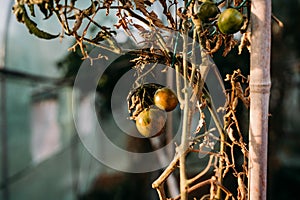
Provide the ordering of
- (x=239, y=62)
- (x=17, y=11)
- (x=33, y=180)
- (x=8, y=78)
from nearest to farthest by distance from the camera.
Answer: (x=17, y=11), (x=239, y=62), (x=8, y=78), (x=33, y=180)

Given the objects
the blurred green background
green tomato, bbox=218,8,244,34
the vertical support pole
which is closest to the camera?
green tomato, bbox=218,8,244,34

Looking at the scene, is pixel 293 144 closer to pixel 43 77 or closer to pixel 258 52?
pixel 43 77

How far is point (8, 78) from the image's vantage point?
172 cm

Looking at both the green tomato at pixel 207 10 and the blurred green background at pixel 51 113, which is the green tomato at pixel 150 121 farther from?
the blurred green background at pixel 51 113

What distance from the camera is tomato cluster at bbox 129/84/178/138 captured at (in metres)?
0.45

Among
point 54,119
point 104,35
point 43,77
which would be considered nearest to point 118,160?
point 54,119

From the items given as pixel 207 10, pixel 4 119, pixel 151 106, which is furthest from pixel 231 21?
pixel 4 119

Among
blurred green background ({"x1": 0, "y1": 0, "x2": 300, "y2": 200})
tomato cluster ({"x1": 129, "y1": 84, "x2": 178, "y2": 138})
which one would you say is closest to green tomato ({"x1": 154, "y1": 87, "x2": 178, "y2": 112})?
tomato cluster ({"x1": 129, "y1": 84, "x2": 178, "y2": 138})

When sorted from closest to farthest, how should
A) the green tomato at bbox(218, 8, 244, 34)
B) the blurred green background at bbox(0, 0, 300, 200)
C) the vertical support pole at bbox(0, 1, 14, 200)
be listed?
the green tomato at bbox(218, 8, 244, 34), the vertical support pole at bbox(0, 1, 14, 200), the blurred green background at bbox(0, 0, 300, 200)

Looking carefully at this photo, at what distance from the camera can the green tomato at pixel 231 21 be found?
1.29 feet

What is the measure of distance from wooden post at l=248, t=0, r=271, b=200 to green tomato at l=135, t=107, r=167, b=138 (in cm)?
12

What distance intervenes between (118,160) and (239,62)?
3.54ft

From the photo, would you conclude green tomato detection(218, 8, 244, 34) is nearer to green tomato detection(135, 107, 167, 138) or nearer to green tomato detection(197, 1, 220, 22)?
green tomato detection(197, 1, 220, 22)

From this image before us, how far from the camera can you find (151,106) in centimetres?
49
